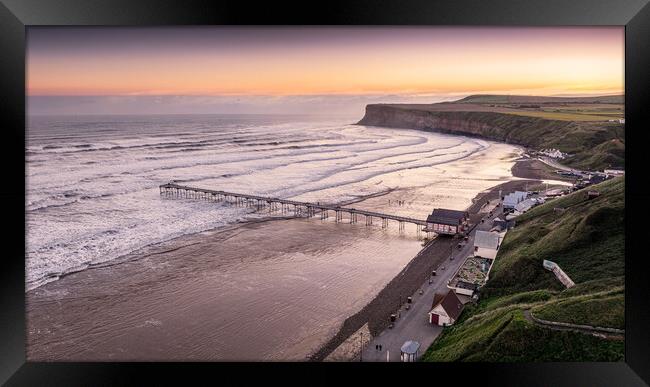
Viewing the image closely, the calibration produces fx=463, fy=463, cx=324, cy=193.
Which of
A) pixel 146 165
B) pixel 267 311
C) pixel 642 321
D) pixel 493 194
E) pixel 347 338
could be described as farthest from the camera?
pixel 146 165

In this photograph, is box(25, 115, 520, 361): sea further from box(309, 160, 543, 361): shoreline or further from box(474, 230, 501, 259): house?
box(474, 230, 501, 259): house

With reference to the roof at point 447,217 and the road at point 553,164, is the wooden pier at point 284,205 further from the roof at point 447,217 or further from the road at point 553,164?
the road at point 553,164

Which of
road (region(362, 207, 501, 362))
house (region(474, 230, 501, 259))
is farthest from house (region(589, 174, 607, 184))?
road (region(362, 207, 501, 362))

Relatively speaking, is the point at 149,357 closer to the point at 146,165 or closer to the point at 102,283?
the point at 102,283

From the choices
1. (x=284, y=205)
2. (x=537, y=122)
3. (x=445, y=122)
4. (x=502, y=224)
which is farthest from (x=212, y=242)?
(x=445, y=122)

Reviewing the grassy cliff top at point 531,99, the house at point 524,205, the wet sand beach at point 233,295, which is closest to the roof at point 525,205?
the house at point 524,205

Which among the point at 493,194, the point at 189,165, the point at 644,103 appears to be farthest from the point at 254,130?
the point at 644,103
